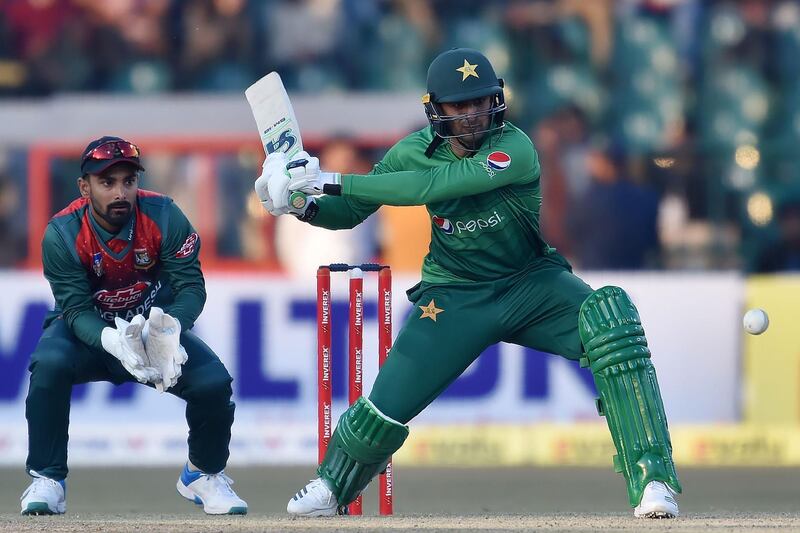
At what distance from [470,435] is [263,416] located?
3.95ft

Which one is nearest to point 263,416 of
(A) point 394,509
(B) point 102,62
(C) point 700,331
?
(A) point 394,509

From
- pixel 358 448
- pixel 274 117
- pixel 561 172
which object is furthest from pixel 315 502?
pixel 561 172

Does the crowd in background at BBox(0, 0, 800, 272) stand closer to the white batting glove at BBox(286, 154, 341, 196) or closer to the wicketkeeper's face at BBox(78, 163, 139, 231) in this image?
the wicketkeeper's face at BBox(78, 163, 139, 231)

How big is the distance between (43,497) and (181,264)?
106cm

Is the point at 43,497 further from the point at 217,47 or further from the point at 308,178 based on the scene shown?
the point at 217,47

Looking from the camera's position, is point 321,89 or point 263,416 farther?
point 321,89

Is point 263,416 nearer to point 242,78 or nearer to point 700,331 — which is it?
point 700,331

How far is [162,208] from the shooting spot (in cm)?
608

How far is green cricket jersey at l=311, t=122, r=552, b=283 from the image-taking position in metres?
5.40

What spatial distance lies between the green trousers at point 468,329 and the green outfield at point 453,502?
480 mm

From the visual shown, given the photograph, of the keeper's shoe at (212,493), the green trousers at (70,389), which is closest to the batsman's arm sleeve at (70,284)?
the green trousers at (70,389)

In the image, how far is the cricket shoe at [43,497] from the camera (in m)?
5.86

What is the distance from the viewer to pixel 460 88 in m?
5.52

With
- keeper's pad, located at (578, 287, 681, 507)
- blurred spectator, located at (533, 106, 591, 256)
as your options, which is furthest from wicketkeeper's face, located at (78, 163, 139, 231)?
blurred spectator, located at (533, 106, 591, 256)
